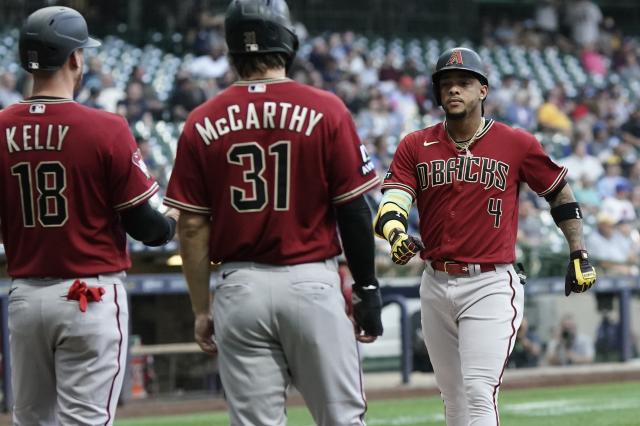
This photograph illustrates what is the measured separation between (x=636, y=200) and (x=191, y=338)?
7.62 meters

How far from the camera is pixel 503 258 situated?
5.93 m

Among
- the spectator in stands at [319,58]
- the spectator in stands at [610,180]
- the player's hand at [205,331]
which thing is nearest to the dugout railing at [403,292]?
the spectator in stands at [610,180]

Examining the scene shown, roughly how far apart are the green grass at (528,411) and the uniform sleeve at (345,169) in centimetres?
554

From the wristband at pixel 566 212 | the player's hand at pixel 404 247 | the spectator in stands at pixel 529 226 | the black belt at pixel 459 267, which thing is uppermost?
the wristband at pixel 566 212

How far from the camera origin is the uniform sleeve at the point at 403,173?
6074 mm

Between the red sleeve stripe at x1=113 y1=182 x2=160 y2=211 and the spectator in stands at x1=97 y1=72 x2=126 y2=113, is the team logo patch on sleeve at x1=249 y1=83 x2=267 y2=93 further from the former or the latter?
the spectator in stands at x1=97 y1=72 x2=126 y2=113

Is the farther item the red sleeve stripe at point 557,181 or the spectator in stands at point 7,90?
the spectator in stands at point 7,90

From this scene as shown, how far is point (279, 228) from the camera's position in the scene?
165 inches

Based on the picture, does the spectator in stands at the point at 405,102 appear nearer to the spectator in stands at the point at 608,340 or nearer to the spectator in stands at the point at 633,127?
the spectator in stands at the point at 633,127

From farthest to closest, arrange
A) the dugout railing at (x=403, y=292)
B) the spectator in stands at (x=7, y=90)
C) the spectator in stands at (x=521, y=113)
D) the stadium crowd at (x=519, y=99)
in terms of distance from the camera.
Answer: the spectator in stands at (x=521, y=113), the stadium crowd at (x=519, y=99), the spectator in stands at (x=7, y=90), the dugout railing at (x=403, y=292)

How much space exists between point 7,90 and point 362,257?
12.0 m

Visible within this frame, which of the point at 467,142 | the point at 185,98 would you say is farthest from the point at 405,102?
the point at 467,142

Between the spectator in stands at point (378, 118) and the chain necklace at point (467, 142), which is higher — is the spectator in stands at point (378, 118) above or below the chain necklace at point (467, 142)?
above

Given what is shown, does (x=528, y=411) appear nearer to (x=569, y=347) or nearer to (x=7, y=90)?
(x=569, y=347)
